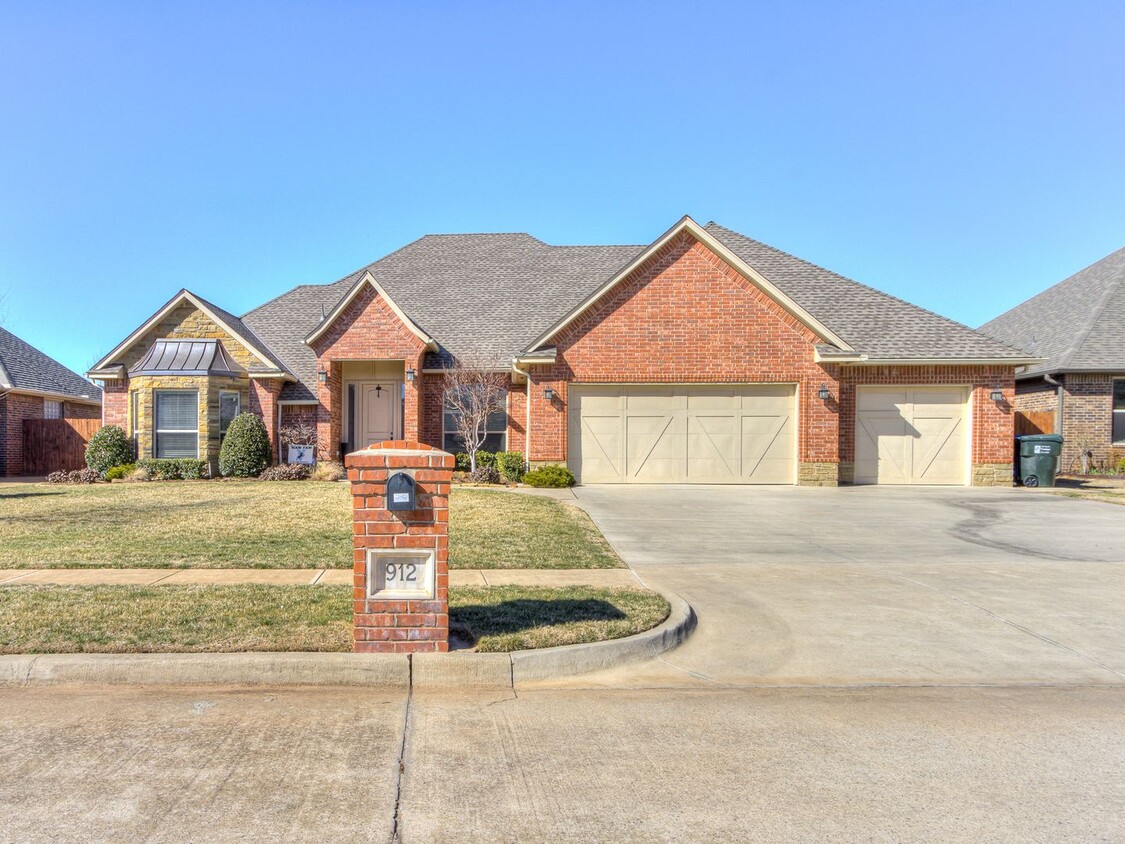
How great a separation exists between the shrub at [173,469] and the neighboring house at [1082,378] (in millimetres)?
23284

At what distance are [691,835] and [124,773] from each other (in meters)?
2.77

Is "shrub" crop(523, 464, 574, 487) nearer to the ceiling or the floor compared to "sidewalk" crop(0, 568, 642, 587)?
nearer to the ceiling

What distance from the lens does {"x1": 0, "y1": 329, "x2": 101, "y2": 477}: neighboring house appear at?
21812 millimetres

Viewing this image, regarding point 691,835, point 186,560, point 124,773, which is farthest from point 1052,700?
point 186,560

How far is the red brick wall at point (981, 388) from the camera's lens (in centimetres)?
1745

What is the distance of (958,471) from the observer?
17750mm

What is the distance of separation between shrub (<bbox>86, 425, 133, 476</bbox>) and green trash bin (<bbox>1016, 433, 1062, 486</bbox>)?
24444 millimetres

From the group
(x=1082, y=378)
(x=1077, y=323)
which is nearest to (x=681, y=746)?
(x=1082, y=378)

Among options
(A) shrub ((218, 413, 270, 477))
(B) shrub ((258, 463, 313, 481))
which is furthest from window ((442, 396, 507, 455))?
(A) shrub ((218, 413, 270, 477))

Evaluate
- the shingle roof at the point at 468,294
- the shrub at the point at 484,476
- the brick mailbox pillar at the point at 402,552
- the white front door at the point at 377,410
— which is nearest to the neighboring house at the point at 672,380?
the shingle roof at the point at 468,294

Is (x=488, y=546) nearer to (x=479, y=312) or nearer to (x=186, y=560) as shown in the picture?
(x=186, y=560)

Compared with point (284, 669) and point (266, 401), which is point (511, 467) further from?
point (284, 669)

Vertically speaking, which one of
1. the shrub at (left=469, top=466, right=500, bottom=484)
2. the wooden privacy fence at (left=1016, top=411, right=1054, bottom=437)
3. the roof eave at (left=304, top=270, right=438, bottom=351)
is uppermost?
the roof eave at (left=304, top=270, right=438, bottom=351)

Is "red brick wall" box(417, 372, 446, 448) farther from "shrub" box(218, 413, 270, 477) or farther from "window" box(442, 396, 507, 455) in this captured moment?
"shrub" box(218, 413, 270, 477)
